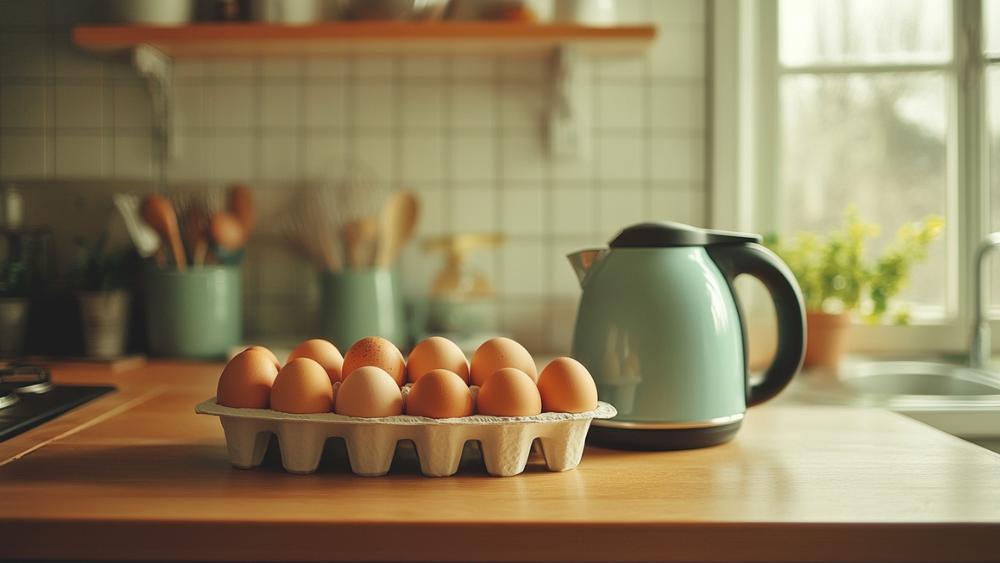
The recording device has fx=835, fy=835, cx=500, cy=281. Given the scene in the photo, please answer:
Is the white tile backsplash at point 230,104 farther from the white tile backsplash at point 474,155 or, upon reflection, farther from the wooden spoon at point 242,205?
the white tile backsplash at point 474,155

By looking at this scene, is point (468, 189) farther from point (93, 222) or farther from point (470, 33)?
point (93, 222)

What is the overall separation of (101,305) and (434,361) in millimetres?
1049

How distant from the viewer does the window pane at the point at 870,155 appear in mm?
1871

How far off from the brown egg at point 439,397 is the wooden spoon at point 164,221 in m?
1.05

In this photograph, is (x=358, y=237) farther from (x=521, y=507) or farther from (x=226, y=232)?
(x=521, y=507)

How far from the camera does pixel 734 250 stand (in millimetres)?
849

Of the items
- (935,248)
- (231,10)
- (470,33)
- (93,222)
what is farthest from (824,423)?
(93,222)

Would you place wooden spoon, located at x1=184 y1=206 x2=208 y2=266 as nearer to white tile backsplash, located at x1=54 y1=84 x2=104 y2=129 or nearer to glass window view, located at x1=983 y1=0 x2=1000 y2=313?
white tile backsplash, located at x1=54 y1=84 x2=104 y2=129

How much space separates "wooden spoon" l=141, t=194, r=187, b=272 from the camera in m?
1.56

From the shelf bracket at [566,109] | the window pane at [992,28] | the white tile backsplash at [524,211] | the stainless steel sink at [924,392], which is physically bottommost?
the stainless steel sink at [924,392]

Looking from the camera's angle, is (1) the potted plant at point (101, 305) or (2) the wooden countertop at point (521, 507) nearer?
(2) the wooden countertop at point (521, 507)

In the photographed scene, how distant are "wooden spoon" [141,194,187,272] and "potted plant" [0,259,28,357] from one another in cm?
30

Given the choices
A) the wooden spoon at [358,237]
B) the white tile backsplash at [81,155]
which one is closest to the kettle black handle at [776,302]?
the wooden spoon at [358,237]

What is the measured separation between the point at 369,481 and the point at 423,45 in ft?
3.76
